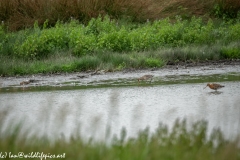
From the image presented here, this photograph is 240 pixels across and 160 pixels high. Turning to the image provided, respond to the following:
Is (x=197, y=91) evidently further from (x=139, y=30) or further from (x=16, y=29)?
(x=16, y=29)

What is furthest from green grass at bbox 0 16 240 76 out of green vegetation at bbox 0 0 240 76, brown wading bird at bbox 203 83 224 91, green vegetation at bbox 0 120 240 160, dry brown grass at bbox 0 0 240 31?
green vegetation at bbox 0 120 240 160

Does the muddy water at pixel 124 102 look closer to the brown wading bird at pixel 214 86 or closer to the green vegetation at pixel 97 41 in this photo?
the brown wading bird at pixel 214 86

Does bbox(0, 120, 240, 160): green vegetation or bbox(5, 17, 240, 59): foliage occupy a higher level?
bbox(0, 120, 240, 160): green vegetation

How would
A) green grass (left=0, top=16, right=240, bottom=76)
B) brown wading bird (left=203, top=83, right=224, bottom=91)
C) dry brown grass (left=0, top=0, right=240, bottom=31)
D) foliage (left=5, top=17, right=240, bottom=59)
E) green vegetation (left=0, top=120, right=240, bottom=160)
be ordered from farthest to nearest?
dry brown grass (left=0, top=0, right=240, bottom=31) < foliage (left=5, top=17, right=240, bottom=59) < green grass (left=0, top=16, right=240, bottom=76) < brown wading bird (left=203, top=83, right=224, bottom=91) < green vegetation (left=0, top=120, right=240, bottom=160)

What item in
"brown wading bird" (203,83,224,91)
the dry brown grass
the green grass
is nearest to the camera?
"brown wading bird" (203,83,224,91)

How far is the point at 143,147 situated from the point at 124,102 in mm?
6134

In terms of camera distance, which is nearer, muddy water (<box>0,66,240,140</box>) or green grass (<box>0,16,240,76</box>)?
muddy water (<box>0,66,240,140</box>)

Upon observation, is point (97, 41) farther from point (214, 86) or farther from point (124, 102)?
point (124, 102)

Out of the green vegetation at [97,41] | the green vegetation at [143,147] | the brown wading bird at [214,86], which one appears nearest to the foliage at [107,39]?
the green vegetation at [97,41]

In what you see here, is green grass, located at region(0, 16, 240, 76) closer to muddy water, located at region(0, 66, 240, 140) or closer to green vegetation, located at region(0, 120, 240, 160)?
muddy water, located at region(0, 66, 240, 140)

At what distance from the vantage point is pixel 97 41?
66.6 feet

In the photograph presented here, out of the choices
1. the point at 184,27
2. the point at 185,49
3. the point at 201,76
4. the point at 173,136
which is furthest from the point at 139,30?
the point at 173,136

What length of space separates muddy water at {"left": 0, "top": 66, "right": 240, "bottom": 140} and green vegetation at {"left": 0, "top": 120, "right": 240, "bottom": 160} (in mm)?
600

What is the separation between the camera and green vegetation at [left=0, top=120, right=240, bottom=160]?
5344mm
